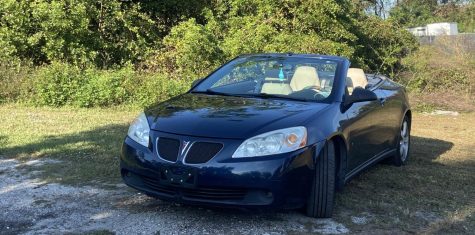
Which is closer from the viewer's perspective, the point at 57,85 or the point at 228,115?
the point at 228,115

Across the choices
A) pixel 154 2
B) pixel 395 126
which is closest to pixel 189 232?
pixel 395 126

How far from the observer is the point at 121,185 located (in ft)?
19.1

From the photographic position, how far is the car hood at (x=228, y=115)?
4457 millimetres

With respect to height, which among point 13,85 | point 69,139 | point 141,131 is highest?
point 13,85

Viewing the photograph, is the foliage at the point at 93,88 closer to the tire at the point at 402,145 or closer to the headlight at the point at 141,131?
the tire at the point at 402,145

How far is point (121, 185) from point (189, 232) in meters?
1.61

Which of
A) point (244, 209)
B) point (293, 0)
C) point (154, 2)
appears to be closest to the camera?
point (244, 209)

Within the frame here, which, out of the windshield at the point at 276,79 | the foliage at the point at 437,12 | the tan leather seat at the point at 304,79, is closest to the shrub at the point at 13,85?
the windshield at the point at 276,79

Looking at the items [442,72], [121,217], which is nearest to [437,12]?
[442,72]

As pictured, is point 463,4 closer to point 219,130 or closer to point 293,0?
point 293,0

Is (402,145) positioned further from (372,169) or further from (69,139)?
(69,139)

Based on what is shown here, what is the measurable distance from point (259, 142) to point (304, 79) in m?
1.59

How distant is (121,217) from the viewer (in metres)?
4.80

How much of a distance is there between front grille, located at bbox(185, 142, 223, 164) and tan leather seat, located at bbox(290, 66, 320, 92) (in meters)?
1.56
